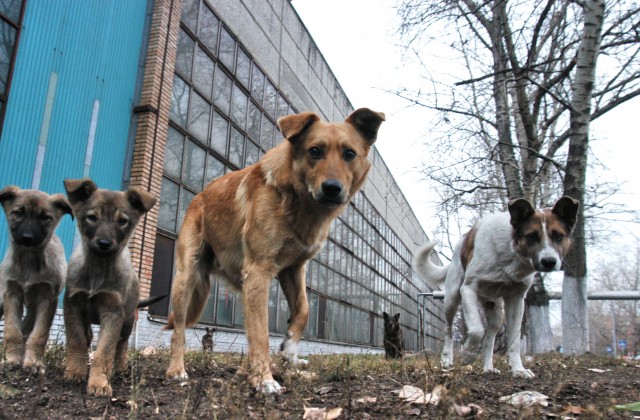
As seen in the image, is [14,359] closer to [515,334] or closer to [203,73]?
[515,334]

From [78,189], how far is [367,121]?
2484 mm

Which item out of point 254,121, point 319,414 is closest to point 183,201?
point 254,121

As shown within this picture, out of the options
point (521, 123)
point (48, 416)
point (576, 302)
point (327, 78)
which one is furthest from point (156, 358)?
point (327, 78)

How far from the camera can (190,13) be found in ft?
53.6

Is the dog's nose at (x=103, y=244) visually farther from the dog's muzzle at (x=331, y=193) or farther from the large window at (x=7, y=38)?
the large window at (x=7, y=38)

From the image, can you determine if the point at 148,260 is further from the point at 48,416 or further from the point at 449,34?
the point at 48,416

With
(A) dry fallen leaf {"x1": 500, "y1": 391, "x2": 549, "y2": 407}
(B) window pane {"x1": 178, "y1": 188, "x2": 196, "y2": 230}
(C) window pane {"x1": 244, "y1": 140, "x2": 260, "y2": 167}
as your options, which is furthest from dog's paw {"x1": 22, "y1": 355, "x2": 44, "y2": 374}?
(C) window pane {"x1": 244, "y1": 140, "x2": 260, "y2": 167}

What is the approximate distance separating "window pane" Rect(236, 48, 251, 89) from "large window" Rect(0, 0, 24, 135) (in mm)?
9128

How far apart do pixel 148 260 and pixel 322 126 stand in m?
10.5

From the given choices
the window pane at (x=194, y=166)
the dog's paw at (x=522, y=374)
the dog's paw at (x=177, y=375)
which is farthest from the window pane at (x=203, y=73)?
the dog's paw at (x=522, y=374)

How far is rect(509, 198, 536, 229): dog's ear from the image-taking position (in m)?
5.58

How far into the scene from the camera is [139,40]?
47.7ft

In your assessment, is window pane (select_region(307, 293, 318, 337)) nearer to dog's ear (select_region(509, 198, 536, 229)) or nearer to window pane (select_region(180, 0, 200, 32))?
window pane (select_region(180, 0, 200, 32))

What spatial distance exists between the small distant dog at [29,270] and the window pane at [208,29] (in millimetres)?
13438
